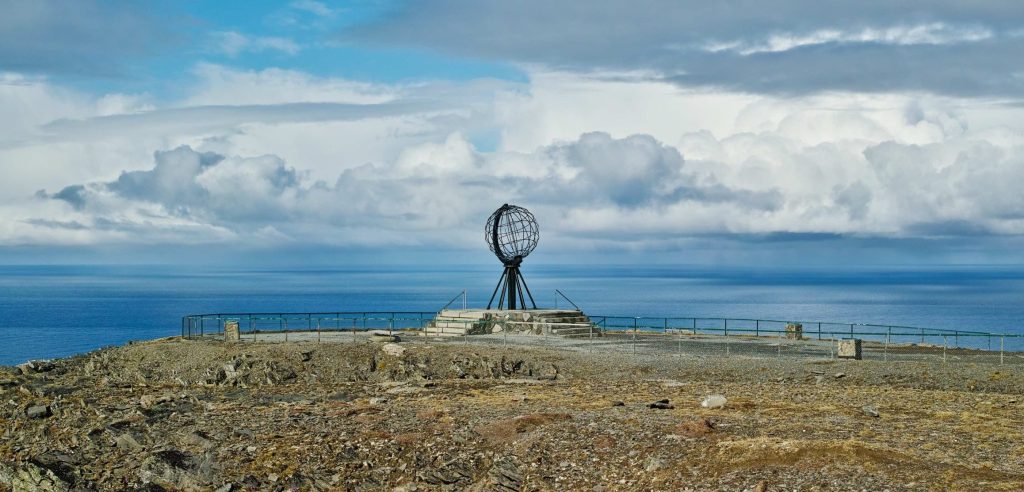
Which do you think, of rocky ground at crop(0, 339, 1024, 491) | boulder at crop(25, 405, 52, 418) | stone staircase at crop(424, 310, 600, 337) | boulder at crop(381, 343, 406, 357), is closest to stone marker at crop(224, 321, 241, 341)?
stone staircase at crop(424, 310, 600, 337)

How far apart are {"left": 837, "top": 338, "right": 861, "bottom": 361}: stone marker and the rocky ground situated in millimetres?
1991

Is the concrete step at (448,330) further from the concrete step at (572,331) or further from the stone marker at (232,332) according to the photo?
the stone marker at (232,332)

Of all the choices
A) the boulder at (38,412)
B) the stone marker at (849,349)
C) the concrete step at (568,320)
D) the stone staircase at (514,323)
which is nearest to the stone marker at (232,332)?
the stone staircase at (514,323)

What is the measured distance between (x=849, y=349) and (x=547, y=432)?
18987 millimetres

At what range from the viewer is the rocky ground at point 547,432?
1691 cm

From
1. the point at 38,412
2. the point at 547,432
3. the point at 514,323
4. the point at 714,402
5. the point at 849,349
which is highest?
the point at 514,323

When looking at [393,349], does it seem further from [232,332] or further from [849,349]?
[849,349]

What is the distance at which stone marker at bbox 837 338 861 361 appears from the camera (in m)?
35.4

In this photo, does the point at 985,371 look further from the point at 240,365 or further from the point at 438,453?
the point at 240,365

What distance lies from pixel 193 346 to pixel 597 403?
2290 centimetres

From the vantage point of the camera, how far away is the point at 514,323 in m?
46.6

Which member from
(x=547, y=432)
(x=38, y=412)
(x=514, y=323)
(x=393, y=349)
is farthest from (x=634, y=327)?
(x=38, y=412)

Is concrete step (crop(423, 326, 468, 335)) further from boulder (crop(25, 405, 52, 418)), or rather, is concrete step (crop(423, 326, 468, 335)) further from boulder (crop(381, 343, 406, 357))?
boulder (crop(25, 405, 52, 418))

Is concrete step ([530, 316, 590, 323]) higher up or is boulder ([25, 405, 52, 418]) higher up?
concrete step ([530, 316, 590, 323])
